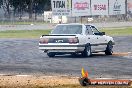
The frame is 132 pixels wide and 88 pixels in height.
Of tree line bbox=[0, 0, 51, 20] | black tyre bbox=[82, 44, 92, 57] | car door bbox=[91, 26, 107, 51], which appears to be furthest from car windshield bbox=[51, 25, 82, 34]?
tree line bbox=[0, 0, 51, 20]

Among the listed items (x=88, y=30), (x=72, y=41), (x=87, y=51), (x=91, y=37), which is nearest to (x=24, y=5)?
(x=88, y=30)

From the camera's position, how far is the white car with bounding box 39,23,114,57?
2394 centimetres

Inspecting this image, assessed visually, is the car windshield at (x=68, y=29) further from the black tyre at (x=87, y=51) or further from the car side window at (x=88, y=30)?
the black tyre at (x=87, y=51)

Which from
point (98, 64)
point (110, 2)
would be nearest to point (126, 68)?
point (98, 64)

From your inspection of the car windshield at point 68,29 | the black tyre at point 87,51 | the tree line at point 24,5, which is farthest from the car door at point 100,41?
Answer: the tree line at point 24,5

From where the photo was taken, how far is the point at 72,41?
2389 centimetres

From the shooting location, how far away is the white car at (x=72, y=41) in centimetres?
2394

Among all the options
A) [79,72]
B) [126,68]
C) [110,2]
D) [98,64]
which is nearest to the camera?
[79,72]

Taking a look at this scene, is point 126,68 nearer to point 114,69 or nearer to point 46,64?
point 114,69

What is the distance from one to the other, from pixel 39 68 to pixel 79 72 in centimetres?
199

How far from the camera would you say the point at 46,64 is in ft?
68.6

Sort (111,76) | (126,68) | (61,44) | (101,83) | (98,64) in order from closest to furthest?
(101,83), (111,76), (126,68), (98,64), (61,44)

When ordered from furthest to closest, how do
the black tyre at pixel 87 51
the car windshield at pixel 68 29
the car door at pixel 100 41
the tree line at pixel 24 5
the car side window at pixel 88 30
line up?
the tree line at pixel 24 5, the car door at pixel 100 41, the car side window at pixel 88 30, the car windshield at pixel 68 29, the black tyre at pixel 87 51

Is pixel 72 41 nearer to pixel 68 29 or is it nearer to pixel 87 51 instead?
pixel 87 51
